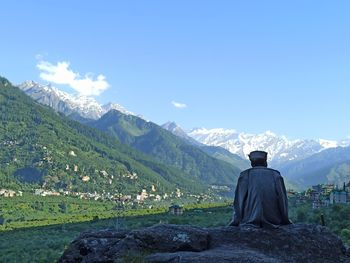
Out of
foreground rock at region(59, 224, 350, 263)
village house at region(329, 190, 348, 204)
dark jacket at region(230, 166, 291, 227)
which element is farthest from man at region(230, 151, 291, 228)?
village house at region(329, 190, 348, 204)

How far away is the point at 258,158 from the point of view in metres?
16.3

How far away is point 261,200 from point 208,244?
2.39 m

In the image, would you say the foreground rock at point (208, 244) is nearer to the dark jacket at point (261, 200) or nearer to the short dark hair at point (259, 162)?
the dark jacket at point (261, 200)

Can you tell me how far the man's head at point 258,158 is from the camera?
53.5 ft

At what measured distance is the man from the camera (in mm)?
15328

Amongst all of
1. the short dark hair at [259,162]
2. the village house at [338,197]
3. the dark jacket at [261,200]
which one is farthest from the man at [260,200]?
the village house at [338,197]

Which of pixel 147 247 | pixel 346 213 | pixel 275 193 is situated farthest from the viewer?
pixel 346 213

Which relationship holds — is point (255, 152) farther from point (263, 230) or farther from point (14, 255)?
point (14, 255)

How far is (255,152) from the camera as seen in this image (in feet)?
53.5

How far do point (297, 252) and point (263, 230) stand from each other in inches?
46.3

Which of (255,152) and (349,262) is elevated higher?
(255,152)

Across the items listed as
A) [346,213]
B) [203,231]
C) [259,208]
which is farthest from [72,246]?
[346,213]

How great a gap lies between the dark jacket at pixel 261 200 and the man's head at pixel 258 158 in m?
0.24

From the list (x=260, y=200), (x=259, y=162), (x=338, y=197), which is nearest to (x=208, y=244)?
(x=260, y=200)
